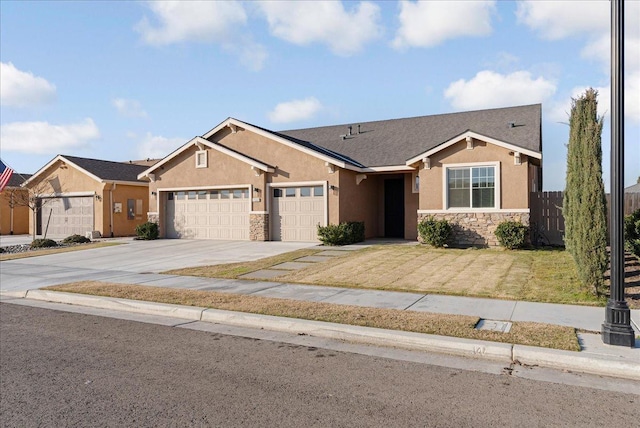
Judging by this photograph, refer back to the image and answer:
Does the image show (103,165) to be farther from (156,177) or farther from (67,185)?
(156,177)

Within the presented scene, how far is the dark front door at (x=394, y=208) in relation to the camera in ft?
70.5

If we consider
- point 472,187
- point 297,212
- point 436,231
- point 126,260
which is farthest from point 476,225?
point 126,260

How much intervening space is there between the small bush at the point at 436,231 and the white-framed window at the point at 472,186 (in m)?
1.07

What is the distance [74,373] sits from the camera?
16.8ft

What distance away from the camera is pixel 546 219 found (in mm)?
17141

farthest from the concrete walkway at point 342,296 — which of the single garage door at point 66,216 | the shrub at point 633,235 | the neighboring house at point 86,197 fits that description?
the single garage door at point 66,216

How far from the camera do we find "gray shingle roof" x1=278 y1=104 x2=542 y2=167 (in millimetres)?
18906

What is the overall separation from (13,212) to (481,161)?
3134cm

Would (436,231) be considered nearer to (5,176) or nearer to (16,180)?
(5,176)

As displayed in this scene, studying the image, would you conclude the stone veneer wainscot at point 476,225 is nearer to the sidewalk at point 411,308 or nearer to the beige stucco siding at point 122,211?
the sidewalk at point 411,308

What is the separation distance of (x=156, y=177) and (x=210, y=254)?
8.79m

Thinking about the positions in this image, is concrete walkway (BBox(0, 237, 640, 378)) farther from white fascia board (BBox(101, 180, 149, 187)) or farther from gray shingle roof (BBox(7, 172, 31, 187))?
gray shingle roof (BBox(7, 172, 31, 187))

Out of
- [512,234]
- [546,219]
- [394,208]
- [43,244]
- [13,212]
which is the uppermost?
[394,208]

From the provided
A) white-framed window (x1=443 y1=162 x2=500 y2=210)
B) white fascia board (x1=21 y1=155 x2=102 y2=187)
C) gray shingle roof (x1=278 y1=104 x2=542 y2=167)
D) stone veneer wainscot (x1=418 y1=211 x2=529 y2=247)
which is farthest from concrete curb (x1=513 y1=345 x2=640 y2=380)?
white fascia board (x1=21 y1=155 x2=102 y2=187)
